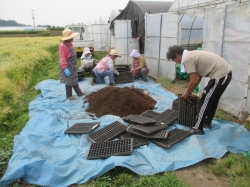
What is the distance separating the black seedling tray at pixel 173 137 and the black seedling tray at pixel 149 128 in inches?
6.7

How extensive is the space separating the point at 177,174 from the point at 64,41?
4124 millimetres

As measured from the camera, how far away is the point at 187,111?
3.95 m

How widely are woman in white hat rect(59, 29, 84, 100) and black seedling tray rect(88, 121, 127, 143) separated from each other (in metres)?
2.26

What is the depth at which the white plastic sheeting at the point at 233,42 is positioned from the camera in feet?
14.1

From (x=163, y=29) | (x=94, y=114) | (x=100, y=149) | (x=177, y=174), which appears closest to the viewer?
(x=177, y=174)

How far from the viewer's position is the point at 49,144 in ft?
Answer: 11.4

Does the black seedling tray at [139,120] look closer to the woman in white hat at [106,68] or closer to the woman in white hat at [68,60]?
the woman in white hat at [68,60]

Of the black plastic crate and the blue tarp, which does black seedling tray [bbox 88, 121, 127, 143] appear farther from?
the black plastic crate

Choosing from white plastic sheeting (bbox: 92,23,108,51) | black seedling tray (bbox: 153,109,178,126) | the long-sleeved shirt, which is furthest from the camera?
white plastic sheeting (bbox: 92,23,108,51)

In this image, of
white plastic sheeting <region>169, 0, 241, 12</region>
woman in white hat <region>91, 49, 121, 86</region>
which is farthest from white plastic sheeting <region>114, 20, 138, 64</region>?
woman in white hat <region>91, 49, 121, 86</region>

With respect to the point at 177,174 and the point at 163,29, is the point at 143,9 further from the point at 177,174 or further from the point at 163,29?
the point at 177,174

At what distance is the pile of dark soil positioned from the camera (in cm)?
484

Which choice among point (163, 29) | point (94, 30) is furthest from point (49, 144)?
point (94, 30)

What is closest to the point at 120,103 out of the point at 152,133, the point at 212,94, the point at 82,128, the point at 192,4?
the point at 82,128
